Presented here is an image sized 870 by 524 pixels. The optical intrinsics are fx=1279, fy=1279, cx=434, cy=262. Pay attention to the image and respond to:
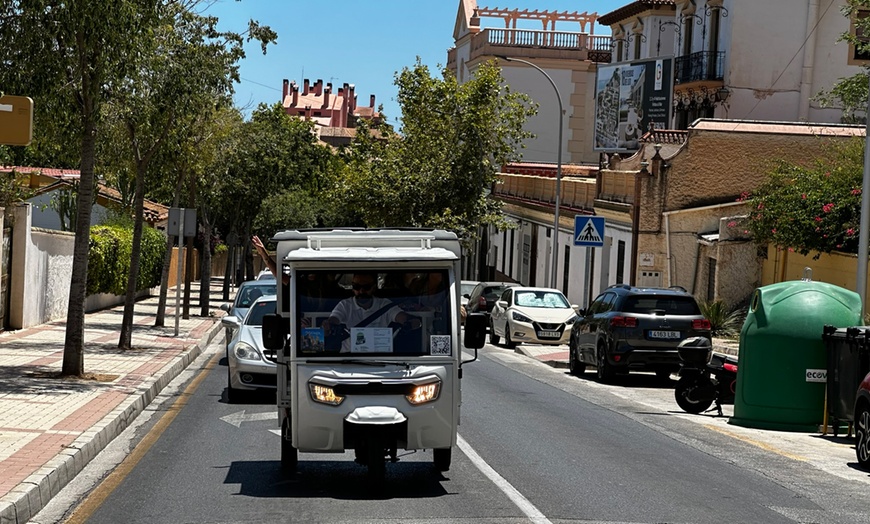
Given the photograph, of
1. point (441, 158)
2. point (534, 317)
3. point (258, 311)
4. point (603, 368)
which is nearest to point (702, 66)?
point (441, 158)

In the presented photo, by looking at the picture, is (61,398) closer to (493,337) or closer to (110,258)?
(493,337)

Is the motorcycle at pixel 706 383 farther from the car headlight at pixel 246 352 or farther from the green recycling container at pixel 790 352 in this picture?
the car headlight at pixel 246 352

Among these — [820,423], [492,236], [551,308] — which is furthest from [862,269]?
[492,236]

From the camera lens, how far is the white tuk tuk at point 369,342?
33.7ft

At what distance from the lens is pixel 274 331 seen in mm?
10617

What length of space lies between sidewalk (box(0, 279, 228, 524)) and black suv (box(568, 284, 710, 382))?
25.0 ft

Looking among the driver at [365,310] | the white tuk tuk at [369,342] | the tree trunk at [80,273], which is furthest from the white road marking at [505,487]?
the tree trunk at [80,273]

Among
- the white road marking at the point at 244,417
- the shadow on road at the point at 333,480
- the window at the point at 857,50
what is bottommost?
the white road marking at the point at 244,417

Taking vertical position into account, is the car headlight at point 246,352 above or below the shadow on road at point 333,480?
above

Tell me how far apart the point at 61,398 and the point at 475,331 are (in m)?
6.78

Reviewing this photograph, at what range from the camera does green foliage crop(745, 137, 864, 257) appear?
28.5m

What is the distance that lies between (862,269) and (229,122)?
66.0ft

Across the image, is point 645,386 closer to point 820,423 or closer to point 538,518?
point 820,423

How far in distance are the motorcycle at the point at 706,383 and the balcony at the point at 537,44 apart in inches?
2328
